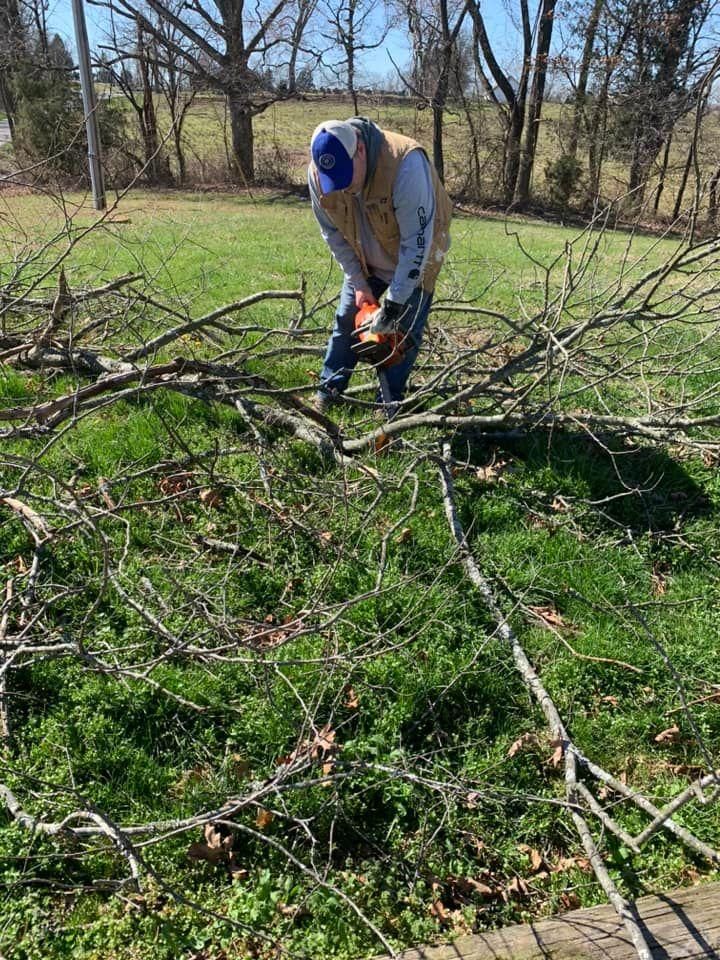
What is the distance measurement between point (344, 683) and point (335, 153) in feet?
8.00

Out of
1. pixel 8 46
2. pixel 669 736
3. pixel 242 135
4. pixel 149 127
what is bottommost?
pixel 669 736

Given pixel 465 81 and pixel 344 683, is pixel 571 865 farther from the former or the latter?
pixel 465 81

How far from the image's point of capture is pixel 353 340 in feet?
13.8

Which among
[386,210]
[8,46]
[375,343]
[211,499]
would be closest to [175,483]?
[211,499]

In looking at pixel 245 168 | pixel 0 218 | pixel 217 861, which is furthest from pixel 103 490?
pixel 245 168

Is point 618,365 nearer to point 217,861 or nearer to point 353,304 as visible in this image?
point 353,304

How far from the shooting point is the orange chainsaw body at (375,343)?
12.0ft

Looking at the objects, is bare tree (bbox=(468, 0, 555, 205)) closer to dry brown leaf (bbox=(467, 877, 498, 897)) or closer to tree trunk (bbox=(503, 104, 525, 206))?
tree trunk (bbox=(503, 104, 525, 206))

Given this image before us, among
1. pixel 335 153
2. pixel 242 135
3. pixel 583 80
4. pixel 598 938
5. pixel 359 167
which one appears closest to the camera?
pixel 598 938

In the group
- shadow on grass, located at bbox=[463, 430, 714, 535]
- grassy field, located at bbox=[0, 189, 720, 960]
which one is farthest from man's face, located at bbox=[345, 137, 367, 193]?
shadow on grass, located at bbox=[463, 430, 714, 535]

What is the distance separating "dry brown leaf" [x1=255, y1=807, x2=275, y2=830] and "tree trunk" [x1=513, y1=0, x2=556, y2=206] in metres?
16.8

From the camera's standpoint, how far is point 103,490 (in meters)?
3.19

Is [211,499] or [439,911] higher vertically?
[211,499]

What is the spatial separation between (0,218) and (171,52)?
15.4m
